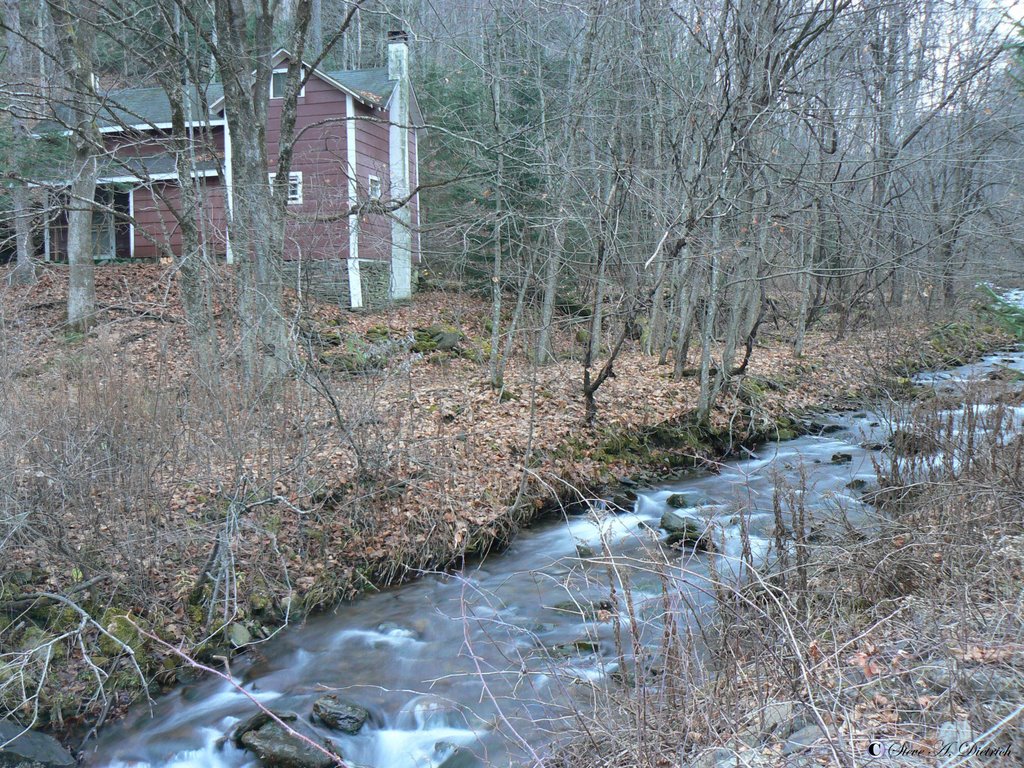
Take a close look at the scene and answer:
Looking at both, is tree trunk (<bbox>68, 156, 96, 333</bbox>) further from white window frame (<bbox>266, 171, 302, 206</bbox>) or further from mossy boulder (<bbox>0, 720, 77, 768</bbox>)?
mossy boulder (<bbox>0, 720, 77, 768</bbox>)

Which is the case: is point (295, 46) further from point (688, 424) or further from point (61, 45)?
point (688, 424)

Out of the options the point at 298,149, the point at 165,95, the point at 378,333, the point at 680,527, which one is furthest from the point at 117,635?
the point at 165,95

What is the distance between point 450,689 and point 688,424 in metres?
7.04

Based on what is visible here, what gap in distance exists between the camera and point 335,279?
9.09 meters

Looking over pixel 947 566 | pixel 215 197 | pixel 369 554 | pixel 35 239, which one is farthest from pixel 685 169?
pixel 35 239

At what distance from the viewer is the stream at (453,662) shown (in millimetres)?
5387

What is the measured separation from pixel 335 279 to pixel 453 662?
4.66m

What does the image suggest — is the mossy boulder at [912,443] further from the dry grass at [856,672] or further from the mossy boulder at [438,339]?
the mossy boulder at [438,339]

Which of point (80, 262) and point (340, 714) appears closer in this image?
point (340, 714)

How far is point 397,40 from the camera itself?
20.6m

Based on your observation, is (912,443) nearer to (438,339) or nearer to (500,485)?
(500,485)

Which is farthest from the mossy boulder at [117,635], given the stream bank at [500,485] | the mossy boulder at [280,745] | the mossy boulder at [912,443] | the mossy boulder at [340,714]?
the mossy boulder at [912,443]

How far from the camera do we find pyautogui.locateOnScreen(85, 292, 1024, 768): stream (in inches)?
212

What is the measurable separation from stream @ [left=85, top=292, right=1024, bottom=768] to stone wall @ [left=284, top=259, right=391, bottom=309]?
Answer: 11.3 feet
